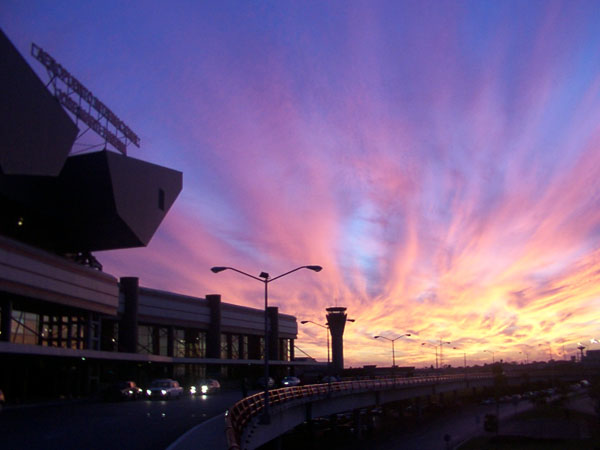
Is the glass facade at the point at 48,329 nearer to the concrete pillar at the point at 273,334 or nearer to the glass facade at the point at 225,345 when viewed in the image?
the glass facade at the point at 225,345

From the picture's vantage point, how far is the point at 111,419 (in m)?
32.8

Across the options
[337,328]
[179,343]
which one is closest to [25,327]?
[179,343]

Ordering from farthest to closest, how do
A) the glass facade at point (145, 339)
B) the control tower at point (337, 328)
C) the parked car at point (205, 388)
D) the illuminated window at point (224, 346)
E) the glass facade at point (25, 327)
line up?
the control tower at point (337, 328) → the illuminated window at point (224, 346) → the glass facade at point (145, 339) → the parked car at point (205, 388) → the glass facade at point (25, 327)

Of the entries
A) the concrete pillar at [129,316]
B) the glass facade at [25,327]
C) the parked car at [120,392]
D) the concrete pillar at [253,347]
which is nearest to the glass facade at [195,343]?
the concrete pillar at [253,347]

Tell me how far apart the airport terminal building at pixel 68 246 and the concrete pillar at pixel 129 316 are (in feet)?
0.45

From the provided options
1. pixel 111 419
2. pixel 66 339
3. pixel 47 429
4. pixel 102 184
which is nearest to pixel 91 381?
pixel 66 339

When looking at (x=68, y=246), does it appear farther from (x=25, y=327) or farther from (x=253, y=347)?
(x=253, y=347)

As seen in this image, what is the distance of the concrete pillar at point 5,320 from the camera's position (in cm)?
5509

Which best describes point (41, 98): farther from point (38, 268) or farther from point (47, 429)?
point (47, 429)

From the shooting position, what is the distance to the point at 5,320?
55.4m

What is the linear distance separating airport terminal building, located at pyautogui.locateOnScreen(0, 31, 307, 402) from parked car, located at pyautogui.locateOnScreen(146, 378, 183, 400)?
8.29 m

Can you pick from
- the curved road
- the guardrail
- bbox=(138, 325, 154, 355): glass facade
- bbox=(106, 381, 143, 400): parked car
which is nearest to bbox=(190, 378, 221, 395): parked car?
bbox=(106, 381, 143, 400): parked car

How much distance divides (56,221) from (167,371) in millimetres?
31233

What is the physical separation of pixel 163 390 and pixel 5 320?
632 inches
